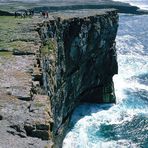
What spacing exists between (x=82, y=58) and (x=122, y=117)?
437 inches

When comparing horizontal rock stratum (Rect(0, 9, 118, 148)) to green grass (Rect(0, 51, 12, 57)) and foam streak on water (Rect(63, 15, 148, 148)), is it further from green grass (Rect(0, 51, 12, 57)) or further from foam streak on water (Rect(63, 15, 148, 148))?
foam streak on water (Rect(63, 15, 148, 148))

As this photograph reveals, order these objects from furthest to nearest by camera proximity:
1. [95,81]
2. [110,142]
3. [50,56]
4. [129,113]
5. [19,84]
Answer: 1. [95,81]
2. [129,113]
3. [110,142]
4. [50,56]
5. [19,84]

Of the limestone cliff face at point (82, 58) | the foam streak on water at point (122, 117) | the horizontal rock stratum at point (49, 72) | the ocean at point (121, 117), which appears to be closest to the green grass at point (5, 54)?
the horizontal rock stratum at point (49, 72)

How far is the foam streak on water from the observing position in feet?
175

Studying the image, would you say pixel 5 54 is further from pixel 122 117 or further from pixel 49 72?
pixel 122 117

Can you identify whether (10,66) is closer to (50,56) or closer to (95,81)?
(50,56)

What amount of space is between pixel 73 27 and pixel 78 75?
7.46 meters

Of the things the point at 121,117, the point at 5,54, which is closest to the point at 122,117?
the point at 121,117

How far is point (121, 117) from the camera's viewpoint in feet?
204

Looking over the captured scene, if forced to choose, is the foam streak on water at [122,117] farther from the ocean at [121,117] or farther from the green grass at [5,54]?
the green grass at [5,54]

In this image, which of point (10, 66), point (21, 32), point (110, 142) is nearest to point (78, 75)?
point (110, 142)

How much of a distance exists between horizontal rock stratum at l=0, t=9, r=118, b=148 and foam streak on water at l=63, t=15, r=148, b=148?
3029 mm

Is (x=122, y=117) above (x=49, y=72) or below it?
below

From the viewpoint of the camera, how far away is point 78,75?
194ft
